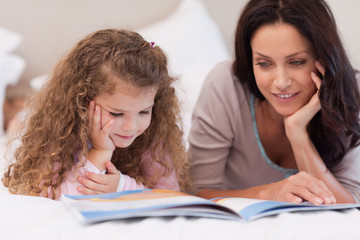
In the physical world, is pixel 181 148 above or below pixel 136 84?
below

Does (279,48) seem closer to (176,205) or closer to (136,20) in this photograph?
(176,205)

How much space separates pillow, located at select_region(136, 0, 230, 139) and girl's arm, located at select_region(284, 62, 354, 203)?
0.82m

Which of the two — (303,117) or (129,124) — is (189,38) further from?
(129,124)

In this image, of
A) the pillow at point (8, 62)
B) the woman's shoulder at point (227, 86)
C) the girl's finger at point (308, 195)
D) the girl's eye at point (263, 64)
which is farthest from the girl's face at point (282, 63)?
the pillow at point (8, 62)

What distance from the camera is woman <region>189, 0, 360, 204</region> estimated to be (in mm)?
1280

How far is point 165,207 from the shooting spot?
2.94 feet

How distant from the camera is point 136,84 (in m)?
1.16

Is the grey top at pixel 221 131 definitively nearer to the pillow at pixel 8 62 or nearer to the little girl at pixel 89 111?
the little girl at pixel 89 111

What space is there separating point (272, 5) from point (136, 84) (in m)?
0.44

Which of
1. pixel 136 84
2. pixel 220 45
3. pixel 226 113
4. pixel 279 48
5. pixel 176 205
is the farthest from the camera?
pixel 220 45

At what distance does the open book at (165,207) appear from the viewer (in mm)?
875

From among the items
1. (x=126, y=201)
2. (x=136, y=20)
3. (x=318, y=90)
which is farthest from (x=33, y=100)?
(x=136, y=20)

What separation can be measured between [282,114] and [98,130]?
20.7 inches

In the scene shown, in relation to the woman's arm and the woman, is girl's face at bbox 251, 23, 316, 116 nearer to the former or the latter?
the woman
